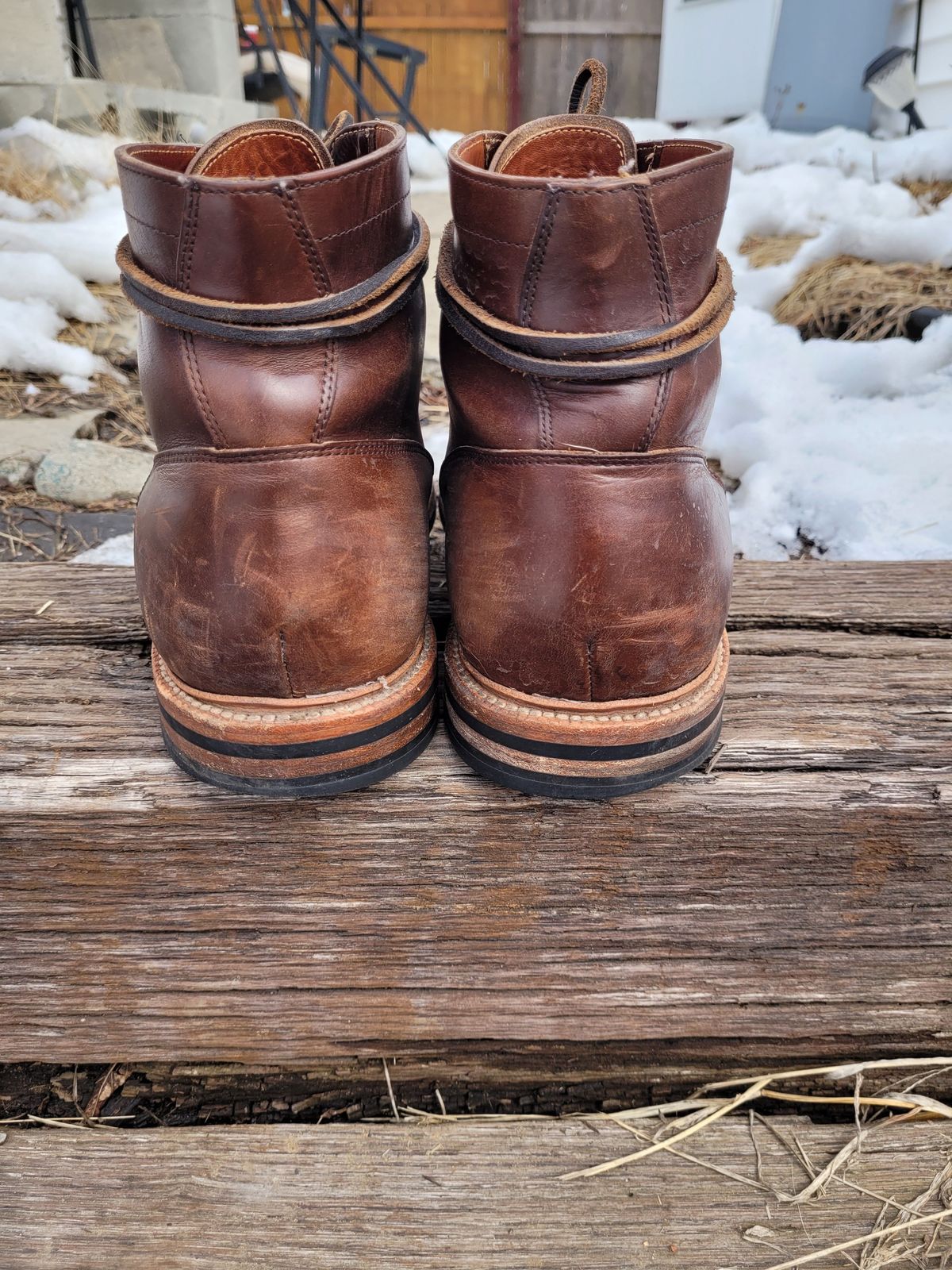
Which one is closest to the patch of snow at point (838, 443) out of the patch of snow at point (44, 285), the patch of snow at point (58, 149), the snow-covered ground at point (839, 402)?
the snow-covered ground at point (839, 402)

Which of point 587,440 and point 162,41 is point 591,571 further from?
point 162,41

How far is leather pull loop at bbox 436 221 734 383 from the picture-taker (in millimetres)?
748

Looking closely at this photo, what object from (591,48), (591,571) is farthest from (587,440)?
(591,48)

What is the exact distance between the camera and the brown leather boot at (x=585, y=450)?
0.73 metres

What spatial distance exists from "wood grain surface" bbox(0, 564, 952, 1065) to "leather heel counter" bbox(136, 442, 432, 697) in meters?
0.16

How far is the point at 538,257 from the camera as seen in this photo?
2.40 ft

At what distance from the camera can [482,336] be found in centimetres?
79

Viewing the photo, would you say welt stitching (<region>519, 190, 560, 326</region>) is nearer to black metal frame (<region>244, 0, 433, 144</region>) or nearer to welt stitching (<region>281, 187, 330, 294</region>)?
welt stitching (<region>281, 187, 330, 294</region>)

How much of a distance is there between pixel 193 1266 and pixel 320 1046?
8.9 inches

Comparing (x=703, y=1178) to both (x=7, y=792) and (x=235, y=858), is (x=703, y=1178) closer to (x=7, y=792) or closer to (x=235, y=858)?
(x=235, y=858)

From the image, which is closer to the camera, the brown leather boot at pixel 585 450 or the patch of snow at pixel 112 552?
the brown leather boot at pixel 585 450

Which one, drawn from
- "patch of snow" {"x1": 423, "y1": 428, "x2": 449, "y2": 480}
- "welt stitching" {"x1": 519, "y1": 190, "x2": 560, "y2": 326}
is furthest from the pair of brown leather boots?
"patch of snow" {"x1": 423, "y1": 428, "x2": 449, "y2": 480}

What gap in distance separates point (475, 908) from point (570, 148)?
74 centimetres

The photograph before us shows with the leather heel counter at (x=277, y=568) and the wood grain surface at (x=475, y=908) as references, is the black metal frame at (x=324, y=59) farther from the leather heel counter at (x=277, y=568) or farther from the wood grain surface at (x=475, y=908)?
the wood grain surface at (x=475, y=908)
